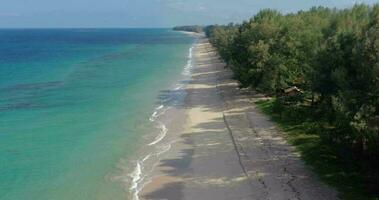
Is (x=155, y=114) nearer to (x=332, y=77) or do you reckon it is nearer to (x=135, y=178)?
(x=135, y=178)

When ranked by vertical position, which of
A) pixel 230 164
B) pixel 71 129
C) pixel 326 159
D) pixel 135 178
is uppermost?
pixel 326 159

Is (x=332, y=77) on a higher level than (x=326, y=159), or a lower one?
higher

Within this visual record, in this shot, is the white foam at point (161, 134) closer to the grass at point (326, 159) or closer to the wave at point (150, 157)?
the wave at point (150, 157)

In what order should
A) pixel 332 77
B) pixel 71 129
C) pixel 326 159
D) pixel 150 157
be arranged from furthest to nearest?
pixel 71 129
pixel 150 157
pixel 326 159
pixel 332 77

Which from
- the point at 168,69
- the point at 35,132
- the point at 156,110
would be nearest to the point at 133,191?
the point at 35,132

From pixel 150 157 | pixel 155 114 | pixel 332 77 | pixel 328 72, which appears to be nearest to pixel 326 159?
pixel 328 72

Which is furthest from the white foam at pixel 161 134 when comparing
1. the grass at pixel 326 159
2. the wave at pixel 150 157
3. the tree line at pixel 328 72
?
the tree line at pixel 328 72

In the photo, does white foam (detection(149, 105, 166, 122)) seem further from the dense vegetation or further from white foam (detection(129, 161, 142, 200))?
white foam (detection(129, 161, 142, 200))

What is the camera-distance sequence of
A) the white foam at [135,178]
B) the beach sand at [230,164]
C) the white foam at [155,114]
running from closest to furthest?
the beach sand at [230,164] → the white foam at [135,178] → the white foam at [155,114]
